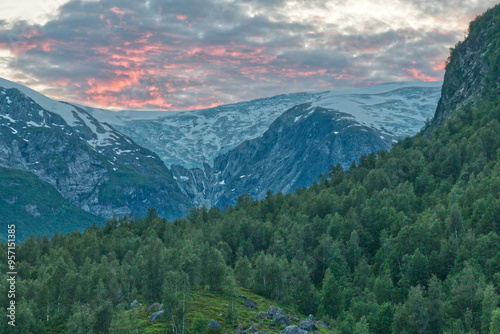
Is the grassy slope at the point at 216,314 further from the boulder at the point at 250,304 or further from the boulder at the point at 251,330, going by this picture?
the boulder at the point at 251,330

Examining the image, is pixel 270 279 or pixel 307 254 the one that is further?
pixel 307 254

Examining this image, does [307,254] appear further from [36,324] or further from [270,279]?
[36,324]

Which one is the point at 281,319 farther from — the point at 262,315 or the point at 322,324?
the point at 322,324

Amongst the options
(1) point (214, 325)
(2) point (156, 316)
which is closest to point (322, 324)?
(1) point (214, 325)

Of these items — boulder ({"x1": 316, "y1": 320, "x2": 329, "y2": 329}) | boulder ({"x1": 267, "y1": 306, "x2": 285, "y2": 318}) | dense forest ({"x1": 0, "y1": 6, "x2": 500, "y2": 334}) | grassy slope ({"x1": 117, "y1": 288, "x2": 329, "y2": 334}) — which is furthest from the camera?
boulder ({"x1": 316, "y1": 320, "x2": 329, "y2": 329})

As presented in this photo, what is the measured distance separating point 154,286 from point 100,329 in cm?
2980

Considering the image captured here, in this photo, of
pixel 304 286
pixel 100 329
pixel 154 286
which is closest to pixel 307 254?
pixel 304 286

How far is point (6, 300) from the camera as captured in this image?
143m

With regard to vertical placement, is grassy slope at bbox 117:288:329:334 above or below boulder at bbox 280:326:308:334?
below

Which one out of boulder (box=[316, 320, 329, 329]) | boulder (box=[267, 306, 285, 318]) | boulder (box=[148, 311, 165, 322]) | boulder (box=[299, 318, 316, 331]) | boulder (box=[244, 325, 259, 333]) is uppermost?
boulder (box=[148, 311, 165, 322])

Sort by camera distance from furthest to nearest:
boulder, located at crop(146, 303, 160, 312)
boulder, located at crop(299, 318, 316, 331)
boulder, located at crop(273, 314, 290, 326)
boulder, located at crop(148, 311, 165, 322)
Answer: boulder, located at crop(146, 303, 160, 312) → boulder, located at crop(273, 314, 290, 326) → boulder, located at crop(299, 318, 316, 331) → boulder, located at crop(148, 311, 165, 322)

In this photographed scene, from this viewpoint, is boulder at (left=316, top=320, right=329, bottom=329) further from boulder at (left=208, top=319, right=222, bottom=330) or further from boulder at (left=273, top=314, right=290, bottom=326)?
boulder at (left=208, top=319, right=222, bottom=330)

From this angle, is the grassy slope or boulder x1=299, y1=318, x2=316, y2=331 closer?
the grassy slope

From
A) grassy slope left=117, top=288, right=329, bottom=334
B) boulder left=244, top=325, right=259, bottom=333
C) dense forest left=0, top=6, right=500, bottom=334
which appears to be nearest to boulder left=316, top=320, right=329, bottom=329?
dense forest left=0, top=6, right=500, bottom=334
